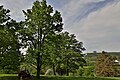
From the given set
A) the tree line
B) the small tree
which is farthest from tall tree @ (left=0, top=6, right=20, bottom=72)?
the small tree

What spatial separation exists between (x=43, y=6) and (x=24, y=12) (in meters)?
3.50

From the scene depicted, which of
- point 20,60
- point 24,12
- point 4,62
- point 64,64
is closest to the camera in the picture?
point 4,62

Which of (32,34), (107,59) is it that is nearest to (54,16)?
(32,34)

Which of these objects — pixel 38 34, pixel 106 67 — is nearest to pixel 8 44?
A: pixel 38 34

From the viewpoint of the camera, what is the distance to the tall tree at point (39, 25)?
38125 mm

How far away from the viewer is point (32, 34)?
3872 centimetres

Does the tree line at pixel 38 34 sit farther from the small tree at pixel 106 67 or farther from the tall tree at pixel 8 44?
the small tree at pixel 106 67

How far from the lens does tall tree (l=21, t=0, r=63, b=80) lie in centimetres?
3812

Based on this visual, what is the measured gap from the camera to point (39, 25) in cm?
3794

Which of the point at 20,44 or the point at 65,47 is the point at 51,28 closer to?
the point at 20,44

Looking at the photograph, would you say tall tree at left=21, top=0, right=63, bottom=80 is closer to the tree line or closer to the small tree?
the tree line

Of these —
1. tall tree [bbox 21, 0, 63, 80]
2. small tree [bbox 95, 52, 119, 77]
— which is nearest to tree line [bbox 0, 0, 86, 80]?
tall tree [bbox 21, 0, 63, 80]

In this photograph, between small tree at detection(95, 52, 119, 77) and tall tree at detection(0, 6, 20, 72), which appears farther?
small tree at detection(95, 52, 119, 77)

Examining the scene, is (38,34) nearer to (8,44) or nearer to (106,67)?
(8,44)
